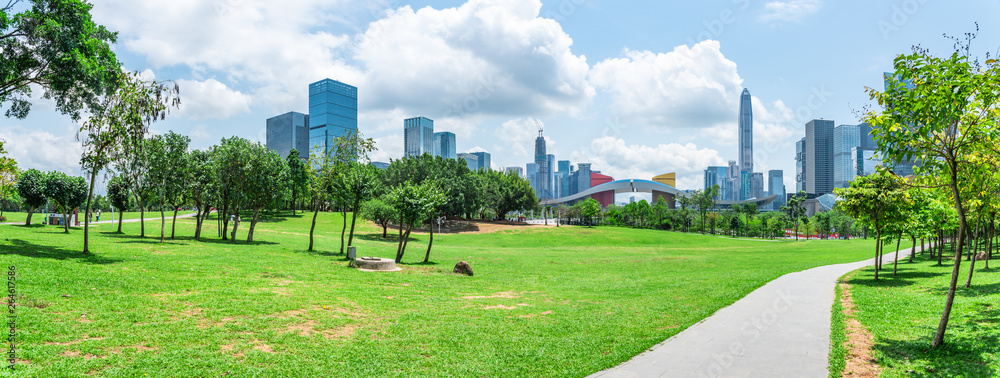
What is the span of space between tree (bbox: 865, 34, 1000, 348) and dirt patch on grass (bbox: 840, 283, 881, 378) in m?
1.09

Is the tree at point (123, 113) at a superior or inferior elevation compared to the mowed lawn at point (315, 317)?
superior

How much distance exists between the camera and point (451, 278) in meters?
18.5

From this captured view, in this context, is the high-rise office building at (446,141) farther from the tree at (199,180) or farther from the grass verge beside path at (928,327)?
the grass verge beside path at (928,327)

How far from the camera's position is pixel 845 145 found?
13712 cm

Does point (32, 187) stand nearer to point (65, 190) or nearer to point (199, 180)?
point (65, 190)

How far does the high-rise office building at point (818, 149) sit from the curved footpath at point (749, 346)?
173 meters

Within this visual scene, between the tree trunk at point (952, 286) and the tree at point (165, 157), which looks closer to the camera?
the tree trunk at point (952, 286)

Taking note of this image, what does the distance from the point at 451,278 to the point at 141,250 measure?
43.6 ft

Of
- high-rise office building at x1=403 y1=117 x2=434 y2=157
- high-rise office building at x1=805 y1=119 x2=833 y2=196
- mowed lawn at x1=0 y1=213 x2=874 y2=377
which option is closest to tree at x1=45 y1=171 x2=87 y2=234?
mowed lawn at x1=0 y1=213 x2=874 y2=377

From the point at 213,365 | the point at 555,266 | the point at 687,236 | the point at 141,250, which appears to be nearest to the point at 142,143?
the point at 141,250

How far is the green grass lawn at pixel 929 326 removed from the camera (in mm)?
7176

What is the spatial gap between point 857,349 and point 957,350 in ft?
4.59

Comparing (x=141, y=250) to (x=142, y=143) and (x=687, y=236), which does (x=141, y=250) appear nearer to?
(x=142, y=143)

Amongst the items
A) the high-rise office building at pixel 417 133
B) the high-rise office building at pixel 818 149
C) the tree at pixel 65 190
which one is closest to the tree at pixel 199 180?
the tree at pixel 65 190
